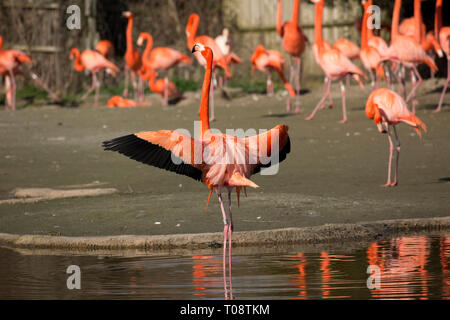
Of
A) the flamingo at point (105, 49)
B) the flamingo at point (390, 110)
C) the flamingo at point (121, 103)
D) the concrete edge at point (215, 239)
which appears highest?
the flamingo at point (105, 49)

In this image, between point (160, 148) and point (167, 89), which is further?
point (167, 89)

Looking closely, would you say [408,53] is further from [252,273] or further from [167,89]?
[252,273]

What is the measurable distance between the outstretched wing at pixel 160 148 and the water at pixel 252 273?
66 centimetres

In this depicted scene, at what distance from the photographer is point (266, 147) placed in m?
5.69

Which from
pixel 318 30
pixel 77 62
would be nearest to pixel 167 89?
pixel 77 62

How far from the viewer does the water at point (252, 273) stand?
16.1 ft

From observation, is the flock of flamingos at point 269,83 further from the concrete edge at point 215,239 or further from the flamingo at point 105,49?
the concrete edge at point 215,239

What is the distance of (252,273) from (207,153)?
29.4 inches

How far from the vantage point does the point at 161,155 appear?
5.47m

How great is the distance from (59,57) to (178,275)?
1387cm

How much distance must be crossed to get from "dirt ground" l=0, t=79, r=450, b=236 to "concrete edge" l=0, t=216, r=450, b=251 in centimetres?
27

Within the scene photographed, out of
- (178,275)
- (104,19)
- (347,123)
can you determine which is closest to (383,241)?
(178,275)

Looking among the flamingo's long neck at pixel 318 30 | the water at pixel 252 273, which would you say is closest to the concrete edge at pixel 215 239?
the water at pixel 252 273

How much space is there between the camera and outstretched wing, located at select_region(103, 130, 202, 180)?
545cm
